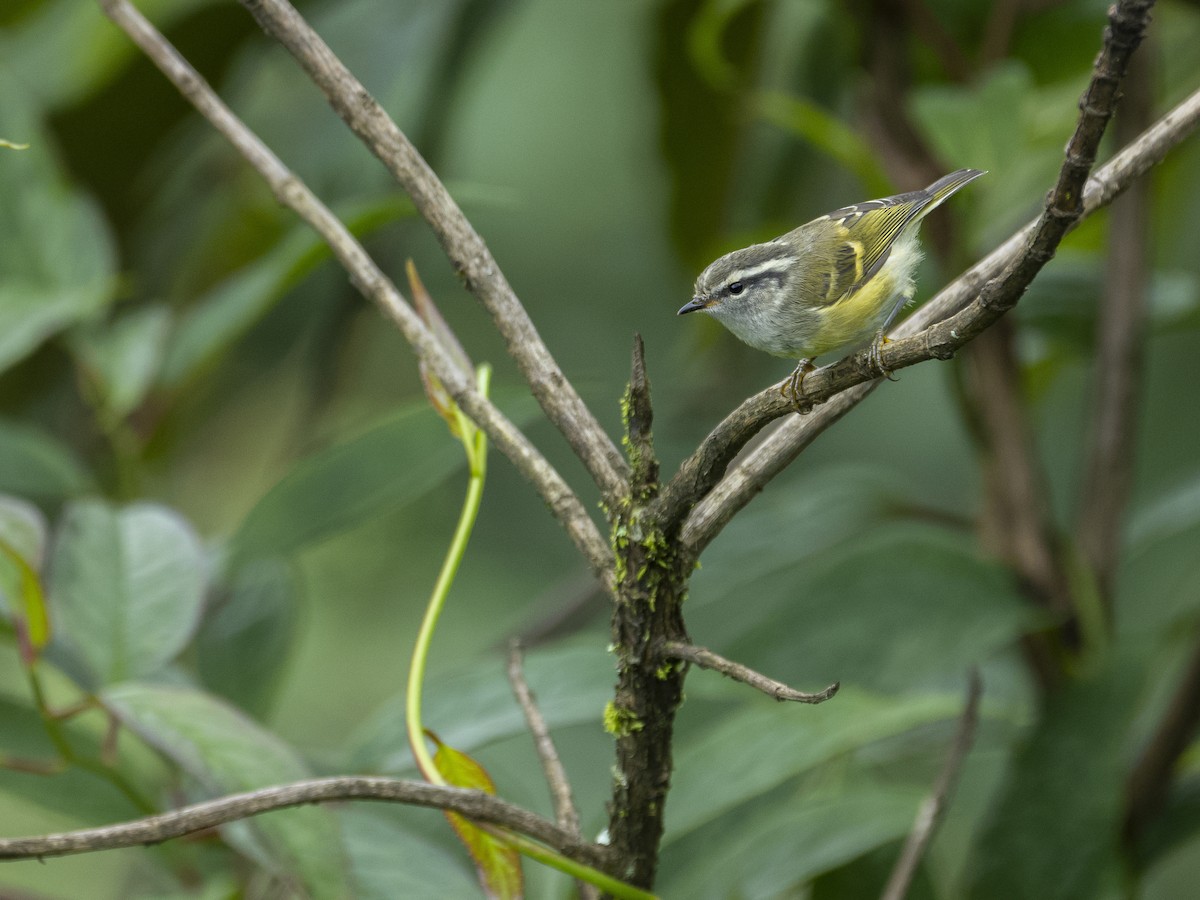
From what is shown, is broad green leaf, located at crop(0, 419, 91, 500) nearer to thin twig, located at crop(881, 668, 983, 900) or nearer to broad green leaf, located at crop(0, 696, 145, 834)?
broad green leaf, located at crop(0, 696, 145, 834)

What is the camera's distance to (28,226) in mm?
1502

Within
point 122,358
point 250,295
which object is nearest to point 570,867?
point 250,295

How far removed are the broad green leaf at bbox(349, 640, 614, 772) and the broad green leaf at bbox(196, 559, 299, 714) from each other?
235 millimetres

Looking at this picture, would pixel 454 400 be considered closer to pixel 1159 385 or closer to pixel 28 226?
pixel 28 226

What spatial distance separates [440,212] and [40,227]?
1.00m

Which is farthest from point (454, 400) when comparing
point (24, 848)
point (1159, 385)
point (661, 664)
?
point (1159, 385)

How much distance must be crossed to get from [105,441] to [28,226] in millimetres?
446

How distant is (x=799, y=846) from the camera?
1124 mm

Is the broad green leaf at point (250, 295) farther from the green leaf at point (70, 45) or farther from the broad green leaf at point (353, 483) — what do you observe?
the green leaf at point (70, 45)

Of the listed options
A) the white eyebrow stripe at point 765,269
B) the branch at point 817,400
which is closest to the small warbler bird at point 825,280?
the white eyebrow stripe at point 765,269

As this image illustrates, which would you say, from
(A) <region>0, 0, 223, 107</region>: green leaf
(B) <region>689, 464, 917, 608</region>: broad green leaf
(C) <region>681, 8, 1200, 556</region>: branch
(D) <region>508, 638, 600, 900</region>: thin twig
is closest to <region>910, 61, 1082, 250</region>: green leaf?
(B) <region>689, 464, 917, 608</region>: broad green leaf

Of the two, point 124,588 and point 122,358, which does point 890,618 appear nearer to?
point 124,588

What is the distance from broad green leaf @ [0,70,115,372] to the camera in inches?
56.6

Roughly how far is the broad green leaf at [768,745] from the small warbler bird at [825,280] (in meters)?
0.33
